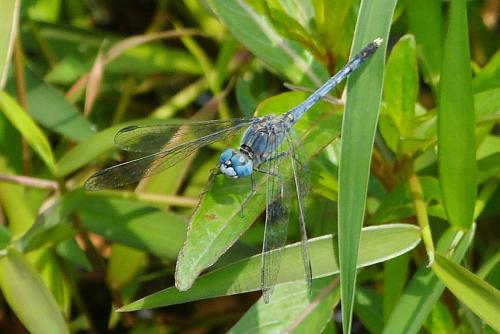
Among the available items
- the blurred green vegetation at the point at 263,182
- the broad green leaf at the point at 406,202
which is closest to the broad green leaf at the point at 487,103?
the blurred green vegetation at the point at 263,182

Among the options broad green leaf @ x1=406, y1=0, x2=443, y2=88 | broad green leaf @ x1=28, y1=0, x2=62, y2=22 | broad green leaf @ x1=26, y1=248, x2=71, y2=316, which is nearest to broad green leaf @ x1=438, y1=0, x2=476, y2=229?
broad green leaf @ x1=406, y1=0, x2=443, y2=88

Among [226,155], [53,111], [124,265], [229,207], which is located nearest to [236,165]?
[226,155]

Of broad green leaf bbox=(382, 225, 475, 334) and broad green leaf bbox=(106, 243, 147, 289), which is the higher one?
broad green leaf bbox=(382, 225, 475, 334)

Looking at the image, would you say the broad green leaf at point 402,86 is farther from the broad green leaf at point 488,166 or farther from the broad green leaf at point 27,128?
the broad green leaf at point 27,128

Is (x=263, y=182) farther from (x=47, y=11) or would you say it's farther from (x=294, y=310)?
(x=47, y=11)

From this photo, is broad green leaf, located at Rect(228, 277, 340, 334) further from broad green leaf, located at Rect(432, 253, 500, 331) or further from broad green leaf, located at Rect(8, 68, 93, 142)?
broad green leaf, located at Rect(8, 68, 93, 142)

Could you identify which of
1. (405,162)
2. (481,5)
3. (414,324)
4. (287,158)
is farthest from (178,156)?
(481,5)
